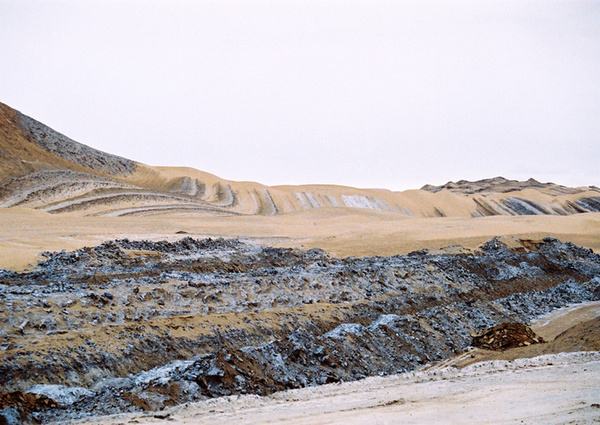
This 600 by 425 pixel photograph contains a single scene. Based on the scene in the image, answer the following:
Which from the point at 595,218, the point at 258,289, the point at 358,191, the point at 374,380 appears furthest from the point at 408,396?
the point at 358,191

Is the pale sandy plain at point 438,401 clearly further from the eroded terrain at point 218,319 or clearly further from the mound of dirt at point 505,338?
the mound of dirt at point 505,338

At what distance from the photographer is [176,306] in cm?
1530

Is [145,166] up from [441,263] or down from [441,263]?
up

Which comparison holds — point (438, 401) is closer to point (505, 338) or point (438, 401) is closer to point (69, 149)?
point (505, 338)

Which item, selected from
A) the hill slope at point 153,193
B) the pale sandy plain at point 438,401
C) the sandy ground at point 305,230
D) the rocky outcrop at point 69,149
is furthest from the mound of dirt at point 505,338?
the rocky outcrop at point 69,149

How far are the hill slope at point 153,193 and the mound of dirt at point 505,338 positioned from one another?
34030 mm

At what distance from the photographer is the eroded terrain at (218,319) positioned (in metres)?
10.7

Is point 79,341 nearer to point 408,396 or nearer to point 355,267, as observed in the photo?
point 408,396

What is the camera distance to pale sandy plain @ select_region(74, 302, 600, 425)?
8.62 m

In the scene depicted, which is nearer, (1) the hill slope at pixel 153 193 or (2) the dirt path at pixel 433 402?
(2) the dirt path at pixel 433 402

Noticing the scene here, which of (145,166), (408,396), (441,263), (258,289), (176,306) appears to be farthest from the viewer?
(145,166)

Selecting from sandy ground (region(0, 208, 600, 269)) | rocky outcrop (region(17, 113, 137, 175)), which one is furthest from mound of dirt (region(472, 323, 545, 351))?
rocky outcrop (region(17, 113, 137, 175))

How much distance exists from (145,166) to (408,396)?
6238 cm

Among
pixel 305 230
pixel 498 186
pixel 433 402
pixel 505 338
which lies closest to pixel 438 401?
pixel 433 402
